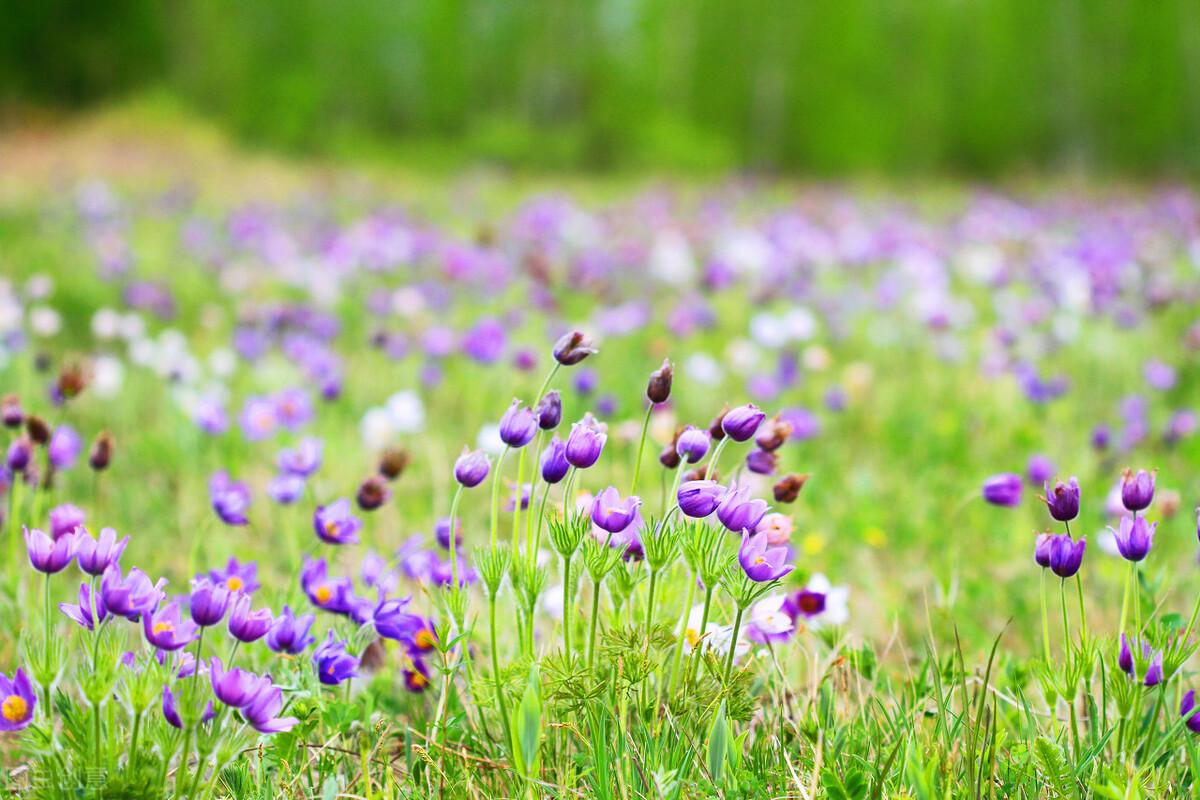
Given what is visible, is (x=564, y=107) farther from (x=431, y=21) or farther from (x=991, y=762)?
(x=991, y=762)

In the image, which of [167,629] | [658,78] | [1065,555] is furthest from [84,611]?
[658,78]

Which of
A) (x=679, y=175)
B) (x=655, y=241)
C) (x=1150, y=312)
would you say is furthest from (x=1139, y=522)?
(x=679, y=175)

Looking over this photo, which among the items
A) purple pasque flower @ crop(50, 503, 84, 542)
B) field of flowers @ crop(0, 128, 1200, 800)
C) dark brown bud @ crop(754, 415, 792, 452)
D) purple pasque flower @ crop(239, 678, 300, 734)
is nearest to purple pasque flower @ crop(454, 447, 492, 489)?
field of flowers @ crop(0, 128, 1200, 800)

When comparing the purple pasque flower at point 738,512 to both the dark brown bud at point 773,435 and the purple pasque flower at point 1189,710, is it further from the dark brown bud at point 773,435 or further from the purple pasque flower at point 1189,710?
the purple pasque flower at point 1189,710

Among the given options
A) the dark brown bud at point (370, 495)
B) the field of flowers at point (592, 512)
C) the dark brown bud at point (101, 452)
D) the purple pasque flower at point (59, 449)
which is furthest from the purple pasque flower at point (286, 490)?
the purple pasque flower at point (59, 449)

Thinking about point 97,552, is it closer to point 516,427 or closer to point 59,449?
point 516,427
